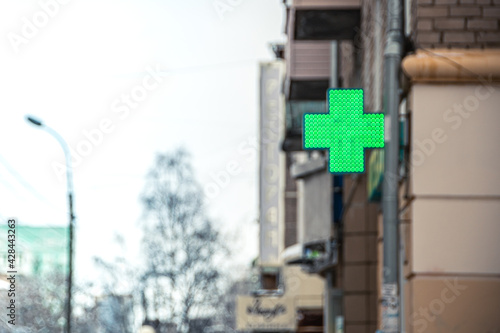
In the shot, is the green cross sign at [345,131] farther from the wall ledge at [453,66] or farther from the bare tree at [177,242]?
the bare tree at [177,242]

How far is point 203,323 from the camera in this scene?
145 feet

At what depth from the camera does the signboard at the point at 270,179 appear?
121ft

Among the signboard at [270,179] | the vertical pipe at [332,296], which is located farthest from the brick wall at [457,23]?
the signboard at [270,179]

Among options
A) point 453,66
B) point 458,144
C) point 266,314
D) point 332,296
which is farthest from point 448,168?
point 266,314

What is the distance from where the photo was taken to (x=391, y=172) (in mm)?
11266

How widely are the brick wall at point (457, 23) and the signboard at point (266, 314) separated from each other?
22.9 metres

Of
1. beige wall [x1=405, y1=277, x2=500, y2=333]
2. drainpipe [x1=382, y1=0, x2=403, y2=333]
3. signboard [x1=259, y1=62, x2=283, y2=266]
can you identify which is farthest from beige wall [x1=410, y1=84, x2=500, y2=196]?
signboard [x1=259, y1=62, x2=283, y2=266]

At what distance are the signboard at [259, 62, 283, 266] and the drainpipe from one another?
24.9 metres

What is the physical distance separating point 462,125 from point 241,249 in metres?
30.2

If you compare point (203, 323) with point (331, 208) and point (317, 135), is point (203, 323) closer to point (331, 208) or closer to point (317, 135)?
point (331, 208)

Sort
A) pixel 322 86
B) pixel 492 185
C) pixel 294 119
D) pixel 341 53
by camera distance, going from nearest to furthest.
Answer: pixel 492 185, pixel 341 53, pixel 322 86, pixel 294 119

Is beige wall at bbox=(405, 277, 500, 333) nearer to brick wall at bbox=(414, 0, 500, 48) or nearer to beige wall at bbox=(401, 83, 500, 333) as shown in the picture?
beige wall at bbox=(401, 83, 500, 333)

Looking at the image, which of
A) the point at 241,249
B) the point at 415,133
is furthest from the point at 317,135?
the point at 241,249

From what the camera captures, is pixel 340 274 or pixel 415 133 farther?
pixel 340 274
